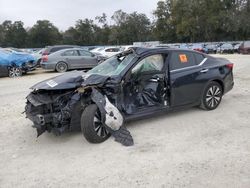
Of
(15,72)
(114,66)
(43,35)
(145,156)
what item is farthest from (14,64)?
(43,35)

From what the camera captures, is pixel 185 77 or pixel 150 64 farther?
pixel 185 77

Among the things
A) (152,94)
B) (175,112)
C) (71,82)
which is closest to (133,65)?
(152,94)

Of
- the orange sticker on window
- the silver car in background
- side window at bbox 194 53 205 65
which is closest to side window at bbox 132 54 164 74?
the orange sticker on window

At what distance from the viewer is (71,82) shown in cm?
555

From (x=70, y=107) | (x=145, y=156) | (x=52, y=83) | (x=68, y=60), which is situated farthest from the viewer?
(x=68, y=60)

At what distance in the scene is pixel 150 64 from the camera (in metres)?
6.21

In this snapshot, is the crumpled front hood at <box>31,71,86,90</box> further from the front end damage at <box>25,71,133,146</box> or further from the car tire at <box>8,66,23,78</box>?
the car tire at <box>8,66,23,78</box>

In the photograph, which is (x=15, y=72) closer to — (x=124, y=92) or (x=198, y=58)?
(x=198, y=58)

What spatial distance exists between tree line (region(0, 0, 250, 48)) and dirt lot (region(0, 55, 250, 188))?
181 feet

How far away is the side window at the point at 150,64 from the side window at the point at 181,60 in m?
0.24

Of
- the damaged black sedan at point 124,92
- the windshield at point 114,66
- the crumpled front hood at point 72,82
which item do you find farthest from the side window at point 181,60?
the crumpled front hood at point 72,82

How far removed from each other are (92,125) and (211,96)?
3.13 meters

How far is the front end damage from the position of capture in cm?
520

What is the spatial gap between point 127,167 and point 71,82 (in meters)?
1.95
